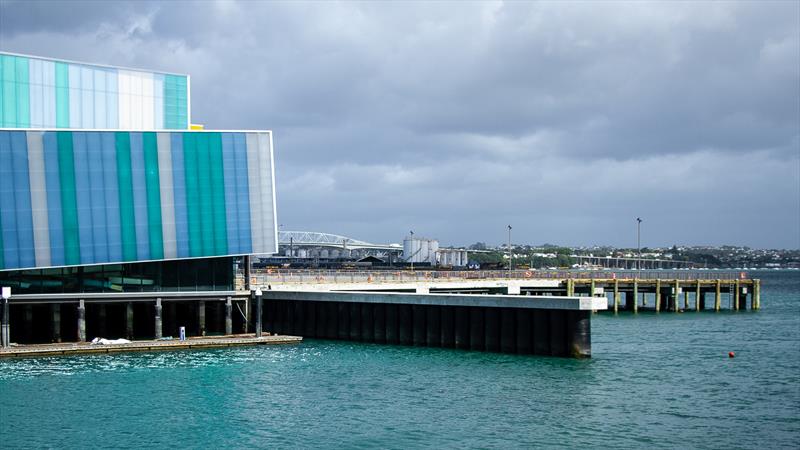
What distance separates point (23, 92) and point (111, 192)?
11.1m

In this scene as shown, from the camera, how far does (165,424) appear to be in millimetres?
43969

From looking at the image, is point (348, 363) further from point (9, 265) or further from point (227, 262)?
point (9, 265)

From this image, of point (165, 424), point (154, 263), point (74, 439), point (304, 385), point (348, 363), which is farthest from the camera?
point (154, 263)

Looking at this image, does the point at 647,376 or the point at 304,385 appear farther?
the point at 647,376

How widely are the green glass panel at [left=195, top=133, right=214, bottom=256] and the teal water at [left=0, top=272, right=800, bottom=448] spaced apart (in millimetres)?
10175

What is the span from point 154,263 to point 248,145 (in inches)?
443

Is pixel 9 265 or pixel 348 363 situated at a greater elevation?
pixel 9 265

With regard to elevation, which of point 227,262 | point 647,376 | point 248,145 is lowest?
point 647,376

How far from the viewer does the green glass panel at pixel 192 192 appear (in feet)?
241

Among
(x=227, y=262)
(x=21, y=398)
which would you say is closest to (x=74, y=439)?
(x=21, y=398)

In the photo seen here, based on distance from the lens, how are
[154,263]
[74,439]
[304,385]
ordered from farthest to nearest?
[154,263], [304,385], [74,439]

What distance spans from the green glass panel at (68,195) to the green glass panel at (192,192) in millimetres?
7987

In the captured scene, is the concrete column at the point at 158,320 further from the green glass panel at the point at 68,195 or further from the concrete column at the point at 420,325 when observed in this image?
the concrete column at the point at 420,325

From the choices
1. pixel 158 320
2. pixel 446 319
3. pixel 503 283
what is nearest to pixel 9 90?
pixel 158 320
